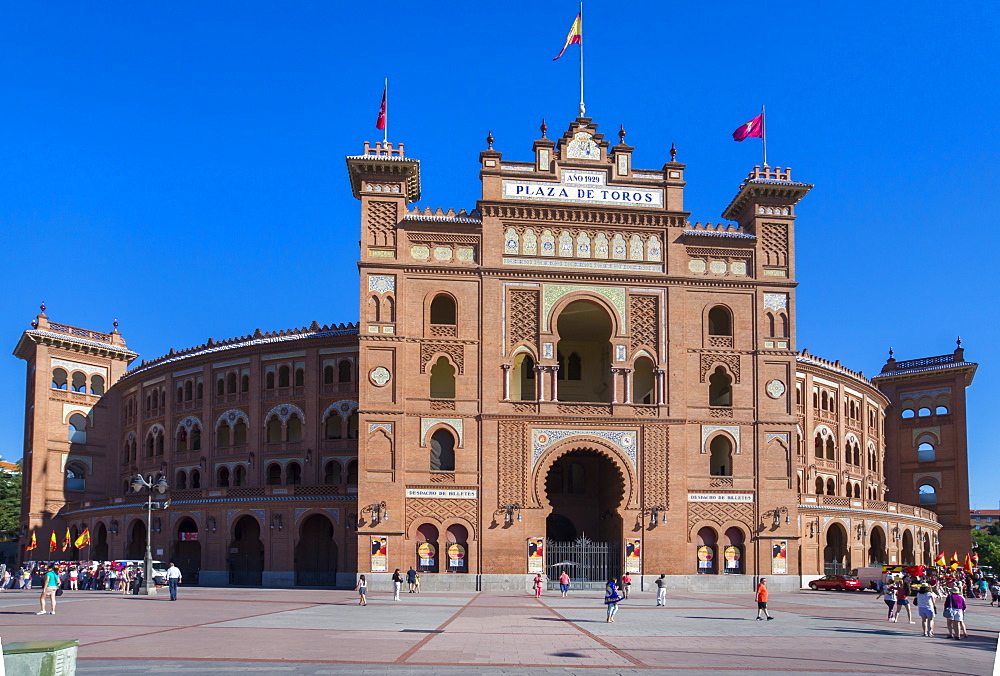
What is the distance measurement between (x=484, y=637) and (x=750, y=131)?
36.6m

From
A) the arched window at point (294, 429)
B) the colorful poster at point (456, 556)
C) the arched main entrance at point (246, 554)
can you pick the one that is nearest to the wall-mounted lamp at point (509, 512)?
the colorful poster at point (456, 556)

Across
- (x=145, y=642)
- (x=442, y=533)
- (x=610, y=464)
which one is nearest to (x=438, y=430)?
(x=442, y=533)

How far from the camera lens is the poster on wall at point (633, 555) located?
50.0 metres

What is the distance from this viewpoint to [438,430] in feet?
168

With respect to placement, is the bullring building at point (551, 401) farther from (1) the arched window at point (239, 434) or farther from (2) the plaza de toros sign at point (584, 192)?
(1) the arched window at point (239, 434)

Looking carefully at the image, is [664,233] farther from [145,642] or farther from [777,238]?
[145,642]

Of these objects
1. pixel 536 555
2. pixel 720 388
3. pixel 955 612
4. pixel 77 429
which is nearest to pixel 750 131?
pixel 720 388

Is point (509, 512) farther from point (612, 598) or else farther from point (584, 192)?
point (612, 598)

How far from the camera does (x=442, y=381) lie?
5559cm

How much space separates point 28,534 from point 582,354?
140 ft

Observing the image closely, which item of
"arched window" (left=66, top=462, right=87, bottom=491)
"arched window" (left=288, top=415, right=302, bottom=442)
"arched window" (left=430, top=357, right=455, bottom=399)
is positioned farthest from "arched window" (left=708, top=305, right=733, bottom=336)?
"arched window" (left=66, top=462, right=87, bottom=491)

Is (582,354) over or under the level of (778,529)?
over

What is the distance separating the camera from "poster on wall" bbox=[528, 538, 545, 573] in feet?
162

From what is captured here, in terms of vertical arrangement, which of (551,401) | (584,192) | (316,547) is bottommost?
(316,547)
